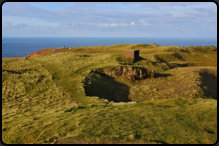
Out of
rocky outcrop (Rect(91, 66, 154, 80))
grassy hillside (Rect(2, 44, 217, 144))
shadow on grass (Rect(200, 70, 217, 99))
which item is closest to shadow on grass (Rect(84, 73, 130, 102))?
grassy hillside (Rect(2, 44, 217, 144))

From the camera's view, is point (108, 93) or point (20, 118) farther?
point (108, 93)

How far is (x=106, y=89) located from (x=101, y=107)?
32.3ft

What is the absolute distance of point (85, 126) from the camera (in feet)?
46.5

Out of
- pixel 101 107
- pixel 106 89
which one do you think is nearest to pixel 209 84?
pixel 106 89

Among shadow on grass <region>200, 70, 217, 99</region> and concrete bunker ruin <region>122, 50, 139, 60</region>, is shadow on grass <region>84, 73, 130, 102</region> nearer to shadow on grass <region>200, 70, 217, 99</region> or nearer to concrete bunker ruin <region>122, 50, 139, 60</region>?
shadow on grass <region>200, 70, 217, 99</region>

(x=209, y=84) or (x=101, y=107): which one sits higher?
(x=209, y=84)

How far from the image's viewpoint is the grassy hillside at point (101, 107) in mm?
13078

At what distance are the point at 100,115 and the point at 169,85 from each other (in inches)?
821

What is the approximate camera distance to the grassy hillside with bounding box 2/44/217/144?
42.9 feet

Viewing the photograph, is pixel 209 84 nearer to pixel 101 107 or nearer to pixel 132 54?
pixel 132 54

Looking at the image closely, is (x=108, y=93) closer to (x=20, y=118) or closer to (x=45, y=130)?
(x=20, y=118)

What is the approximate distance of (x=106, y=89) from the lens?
30.5 metres

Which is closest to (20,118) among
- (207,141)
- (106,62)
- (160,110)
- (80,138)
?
(80,138)

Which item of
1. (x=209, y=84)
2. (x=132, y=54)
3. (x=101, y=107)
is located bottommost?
(x=101, y=107)
